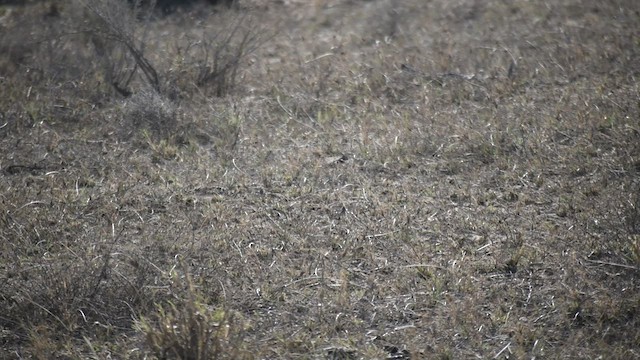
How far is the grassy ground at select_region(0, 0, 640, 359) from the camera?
13.7ft

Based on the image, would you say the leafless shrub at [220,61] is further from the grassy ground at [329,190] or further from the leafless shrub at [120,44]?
the leafless shrub at [120,44]

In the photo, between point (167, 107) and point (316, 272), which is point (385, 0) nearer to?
point (167, 107)

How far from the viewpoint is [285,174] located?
570 centimetres

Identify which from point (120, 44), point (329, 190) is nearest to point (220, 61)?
point (120, 44)

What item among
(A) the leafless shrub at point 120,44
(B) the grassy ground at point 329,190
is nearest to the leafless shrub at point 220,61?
(B) the grassy ground at point 329,190

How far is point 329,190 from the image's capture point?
550 centimetres

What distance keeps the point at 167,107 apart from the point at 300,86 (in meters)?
1.16

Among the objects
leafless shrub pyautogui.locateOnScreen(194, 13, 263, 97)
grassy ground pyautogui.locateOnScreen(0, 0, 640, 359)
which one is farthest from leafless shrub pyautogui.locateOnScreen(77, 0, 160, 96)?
leafless shrub pyautogui.locateOnScreen(194, 13, 263, 97)

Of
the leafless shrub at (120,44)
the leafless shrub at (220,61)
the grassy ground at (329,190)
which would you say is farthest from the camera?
the leafless shrub at (220,61)

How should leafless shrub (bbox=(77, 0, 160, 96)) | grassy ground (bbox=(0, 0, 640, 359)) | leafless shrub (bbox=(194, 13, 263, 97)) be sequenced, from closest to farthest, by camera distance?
grassy ground (bbox=(0, 0, 640, 359)), leafless shrub (bbox=(77, 0, 160, 96)), leafless shrub (bbox=(194, 13, 263, 97))

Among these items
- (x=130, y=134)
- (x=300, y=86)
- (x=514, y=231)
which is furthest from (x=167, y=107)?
(x=514, y=231)

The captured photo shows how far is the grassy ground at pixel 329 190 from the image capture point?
4.16m

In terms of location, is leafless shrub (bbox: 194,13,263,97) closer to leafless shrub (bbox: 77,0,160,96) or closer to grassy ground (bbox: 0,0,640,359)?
grassy ground (bbox: 0,0,640,359)

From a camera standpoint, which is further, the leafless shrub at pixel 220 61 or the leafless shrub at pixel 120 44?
the leafless shrub at pixel 220 61
